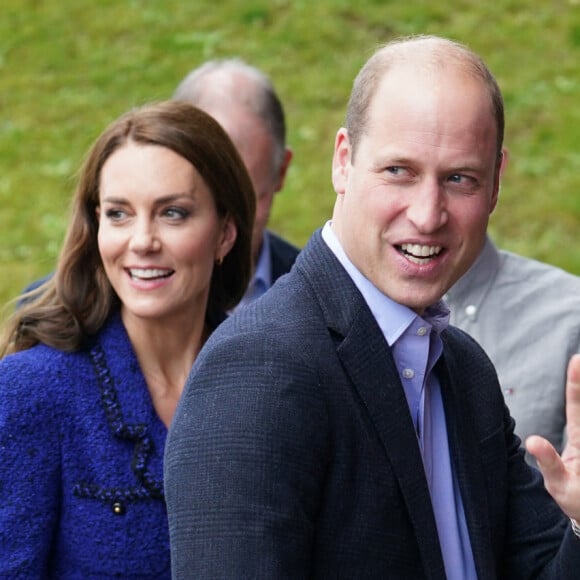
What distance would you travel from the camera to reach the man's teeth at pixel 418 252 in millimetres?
2168

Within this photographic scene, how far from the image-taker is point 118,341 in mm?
3240

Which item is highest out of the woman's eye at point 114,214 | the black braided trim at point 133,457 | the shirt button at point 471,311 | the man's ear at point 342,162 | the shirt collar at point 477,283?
the man's ear at point 342,162

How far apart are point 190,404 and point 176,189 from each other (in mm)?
1363

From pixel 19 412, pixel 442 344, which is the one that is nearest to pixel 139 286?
pixel 19 412

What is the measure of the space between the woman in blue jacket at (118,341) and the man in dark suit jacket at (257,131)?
0.94 metres

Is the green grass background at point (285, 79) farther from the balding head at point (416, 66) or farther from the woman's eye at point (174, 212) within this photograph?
the balding head at point (416, 66)

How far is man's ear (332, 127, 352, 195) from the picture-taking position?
2.27 metres

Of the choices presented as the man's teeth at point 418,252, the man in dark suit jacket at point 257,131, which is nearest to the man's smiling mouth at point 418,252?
the man's teeth at point 418,252

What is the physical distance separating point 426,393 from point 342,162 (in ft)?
1.51

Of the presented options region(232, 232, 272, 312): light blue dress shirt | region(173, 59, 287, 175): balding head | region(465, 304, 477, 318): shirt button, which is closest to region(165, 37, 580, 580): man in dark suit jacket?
region(465, 304, 477, 318): shirt button

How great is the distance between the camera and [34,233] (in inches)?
328

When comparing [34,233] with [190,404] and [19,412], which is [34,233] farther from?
[190,404]

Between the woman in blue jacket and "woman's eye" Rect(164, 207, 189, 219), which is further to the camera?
"woman's eye" Rect(164, 207, 189, 219)

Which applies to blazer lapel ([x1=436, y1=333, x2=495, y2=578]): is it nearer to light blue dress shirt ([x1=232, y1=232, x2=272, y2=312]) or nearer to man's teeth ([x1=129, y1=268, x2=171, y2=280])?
man's teeth ([x1=129, y1=268, x2=171, y2=280])
